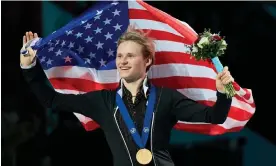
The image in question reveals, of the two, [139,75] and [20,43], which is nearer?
[139,75]

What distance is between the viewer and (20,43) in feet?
14.1

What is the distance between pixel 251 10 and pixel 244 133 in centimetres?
96

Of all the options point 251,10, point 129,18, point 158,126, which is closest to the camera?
point 158,126

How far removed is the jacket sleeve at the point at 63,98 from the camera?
2.94 meters

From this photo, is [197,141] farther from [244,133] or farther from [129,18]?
[129,18]

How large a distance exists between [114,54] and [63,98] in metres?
0.63

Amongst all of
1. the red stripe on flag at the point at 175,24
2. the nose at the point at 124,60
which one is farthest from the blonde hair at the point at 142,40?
the red stripe on flag at the point at 175,24

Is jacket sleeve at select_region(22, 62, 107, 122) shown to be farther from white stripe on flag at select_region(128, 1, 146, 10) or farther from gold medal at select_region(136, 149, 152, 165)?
white stripe on flag at select_region(128, 1, 146, 10)

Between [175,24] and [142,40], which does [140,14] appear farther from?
[142,40]

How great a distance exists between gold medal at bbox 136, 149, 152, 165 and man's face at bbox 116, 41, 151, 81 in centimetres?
40

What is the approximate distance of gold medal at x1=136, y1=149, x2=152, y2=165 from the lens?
2.74 metres

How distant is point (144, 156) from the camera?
9.01 ft

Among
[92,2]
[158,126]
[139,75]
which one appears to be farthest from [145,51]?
[92,2]

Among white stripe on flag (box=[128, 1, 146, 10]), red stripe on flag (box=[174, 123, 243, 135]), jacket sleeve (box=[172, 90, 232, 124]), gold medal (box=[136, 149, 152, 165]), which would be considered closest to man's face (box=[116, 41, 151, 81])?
jacket sleeve (box=[172, 90, 232, 124])
